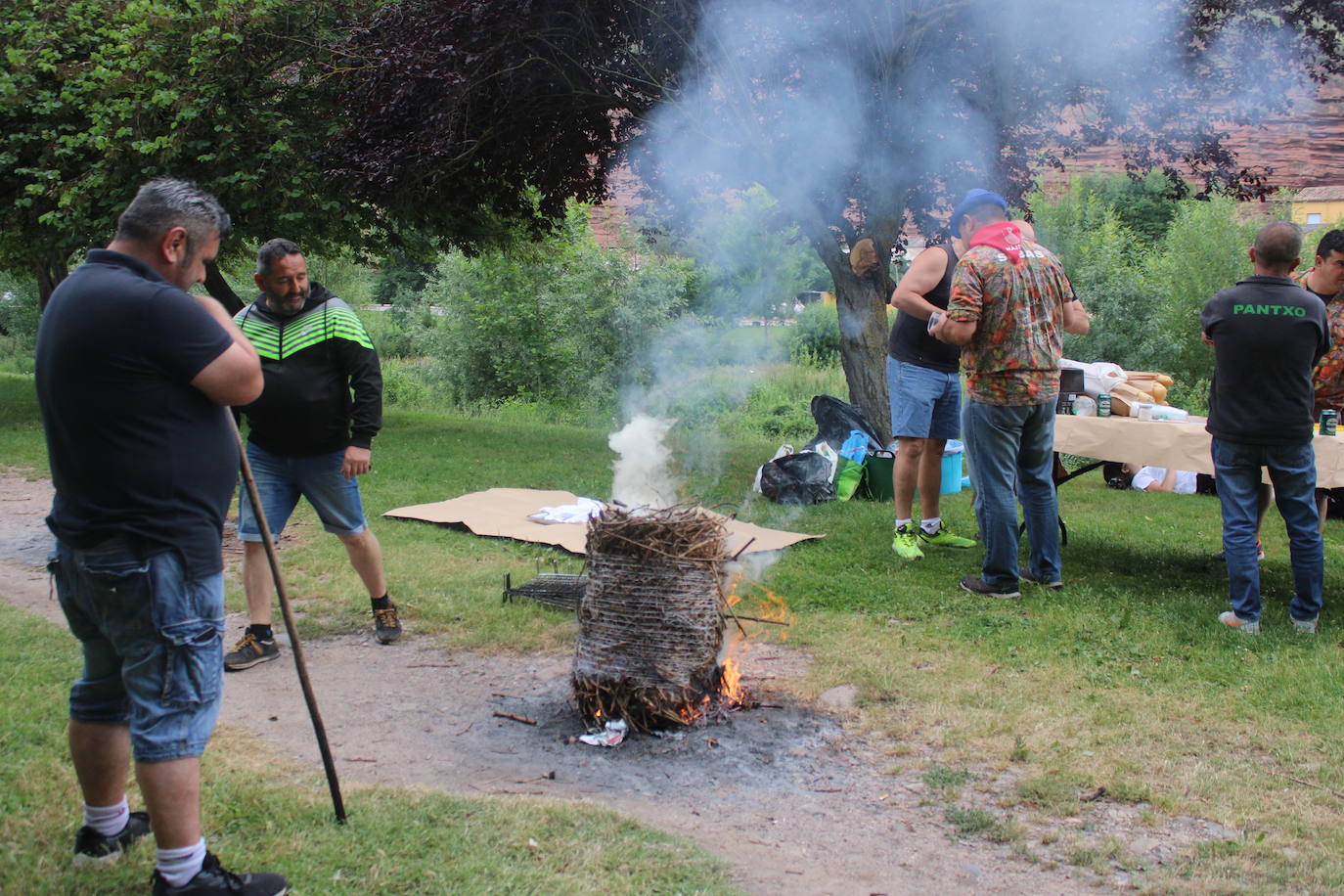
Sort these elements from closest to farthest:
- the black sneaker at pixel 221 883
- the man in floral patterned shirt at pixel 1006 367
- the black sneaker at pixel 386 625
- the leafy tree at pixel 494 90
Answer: the black sneaker at pixel 221 883
the black sneaker at pixel 386 625
the man in floral patterned shirt at pixel 1006 367
the leafy tree at pixel 494 90

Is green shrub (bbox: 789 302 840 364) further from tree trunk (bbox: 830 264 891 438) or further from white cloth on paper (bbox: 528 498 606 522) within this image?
white cloth on paper (bbox: 528 498 606 522)

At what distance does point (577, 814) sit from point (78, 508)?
1579mm

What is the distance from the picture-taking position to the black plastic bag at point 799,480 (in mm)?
7855

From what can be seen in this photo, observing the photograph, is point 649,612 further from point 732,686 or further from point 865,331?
point 865,331

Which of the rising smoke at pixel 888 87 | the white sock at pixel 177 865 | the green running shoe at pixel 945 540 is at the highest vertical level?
the rising smoke at pixel 888 87

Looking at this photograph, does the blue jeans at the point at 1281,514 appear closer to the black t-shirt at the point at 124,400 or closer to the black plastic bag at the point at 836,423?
the black plastic bag at the point at 836,423

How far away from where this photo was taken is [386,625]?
188 inches

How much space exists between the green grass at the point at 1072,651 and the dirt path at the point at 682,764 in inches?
9.7

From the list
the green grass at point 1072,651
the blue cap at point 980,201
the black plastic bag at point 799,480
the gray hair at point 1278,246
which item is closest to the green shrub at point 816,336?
the black plastic bag at point 799,480

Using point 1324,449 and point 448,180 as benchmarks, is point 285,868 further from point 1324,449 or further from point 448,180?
point 448,180

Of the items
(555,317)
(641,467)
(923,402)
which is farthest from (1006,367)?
(555,317)

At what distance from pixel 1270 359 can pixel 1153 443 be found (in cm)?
96

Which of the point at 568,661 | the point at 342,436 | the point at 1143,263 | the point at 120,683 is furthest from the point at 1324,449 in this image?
the point at 1143,263

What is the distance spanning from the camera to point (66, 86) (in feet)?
35.1
